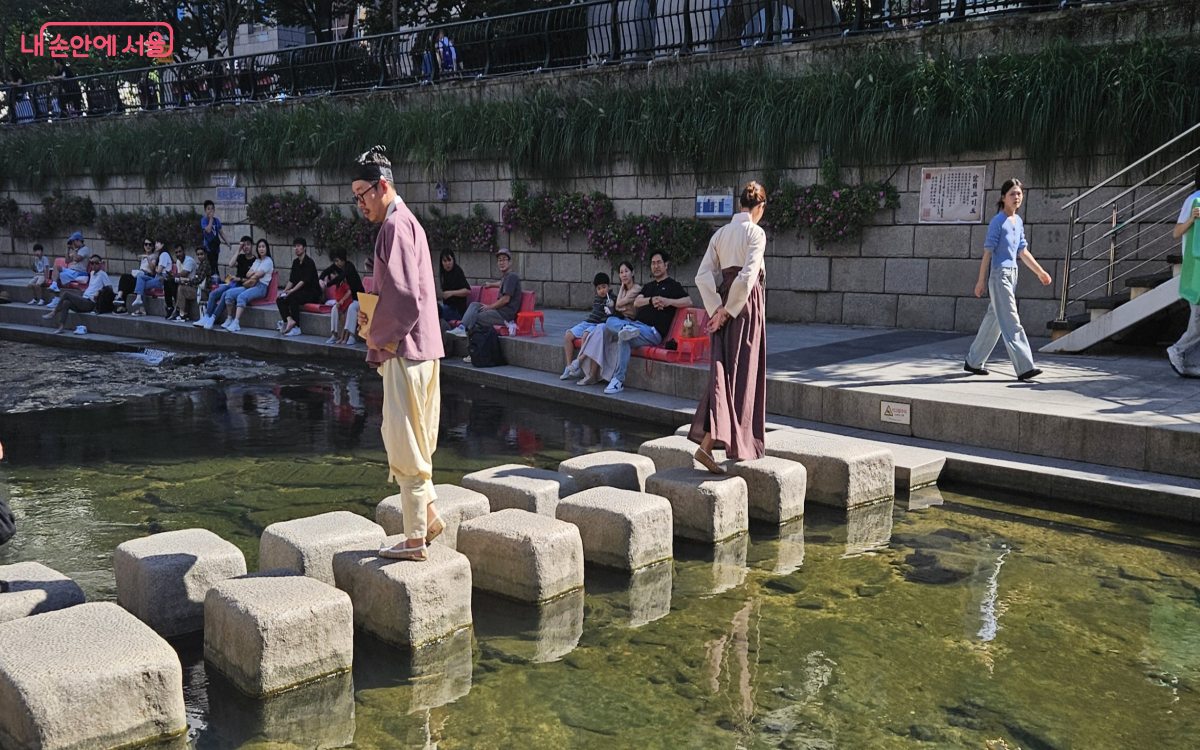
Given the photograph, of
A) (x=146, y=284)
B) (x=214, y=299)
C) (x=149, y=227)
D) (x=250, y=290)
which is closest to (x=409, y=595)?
(x=250, y=290)

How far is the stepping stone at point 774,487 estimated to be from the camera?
6504 mm

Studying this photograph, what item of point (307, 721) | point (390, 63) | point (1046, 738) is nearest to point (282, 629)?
point (307, 721)

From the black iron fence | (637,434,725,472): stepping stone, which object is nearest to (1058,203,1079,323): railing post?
the black iron fence

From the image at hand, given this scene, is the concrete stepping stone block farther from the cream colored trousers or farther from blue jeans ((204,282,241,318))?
blue jeans ((204,282,241,318))

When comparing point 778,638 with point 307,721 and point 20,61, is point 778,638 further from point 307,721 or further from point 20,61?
point 20,61

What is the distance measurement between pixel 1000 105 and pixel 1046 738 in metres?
9.88

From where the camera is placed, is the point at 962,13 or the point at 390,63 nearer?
the point at 962,13

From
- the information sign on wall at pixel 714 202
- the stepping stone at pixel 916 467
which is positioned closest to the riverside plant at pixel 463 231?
the information sign on wall at pixel 714 202

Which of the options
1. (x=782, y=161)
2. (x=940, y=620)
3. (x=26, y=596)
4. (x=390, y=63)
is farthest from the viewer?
(x=390, y=63)

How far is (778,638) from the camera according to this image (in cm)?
476

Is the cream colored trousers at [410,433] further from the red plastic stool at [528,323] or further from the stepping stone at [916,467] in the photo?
the red plastic stool at [528,323]

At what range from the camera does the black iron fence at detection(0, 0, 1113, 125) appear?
46.0 ft

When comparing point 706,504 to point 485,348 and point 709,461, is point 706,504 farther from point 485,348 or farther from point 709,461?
point 485,348

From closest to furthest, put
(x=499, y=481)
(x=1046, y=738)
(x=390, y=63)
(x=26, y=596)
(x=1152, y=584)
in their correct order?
(x=1046, y=738) → (x=26, y=596) → (x=1152, y=584) → (x=499, y=481) → (x=390, y=63)
